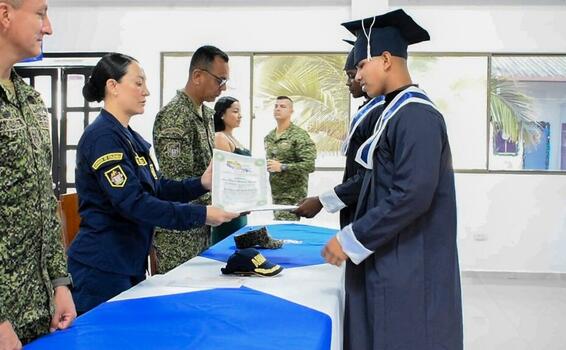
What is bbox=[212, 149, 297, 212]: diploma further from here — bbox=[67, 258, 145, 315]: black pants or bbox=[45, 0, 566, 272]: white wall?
bbox=[45, 0, 566, 272]: white wall

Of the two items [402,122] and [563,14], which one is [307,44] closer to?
[563,14]

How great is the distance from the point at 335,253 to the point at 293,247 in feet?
2.83

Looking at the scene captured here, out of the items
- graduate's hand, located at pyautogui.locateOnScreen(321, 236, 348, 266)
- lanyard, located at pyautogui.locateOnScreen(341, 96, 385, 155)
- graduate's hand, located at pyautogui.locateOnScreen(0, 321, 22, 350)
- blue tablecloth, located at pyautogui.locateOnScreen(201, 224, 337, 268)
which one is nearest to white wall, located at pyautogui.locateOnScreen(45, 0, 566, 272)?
blue tablecloth, located at pyautogui.locateOnScreen(201, 224, 337, 268)

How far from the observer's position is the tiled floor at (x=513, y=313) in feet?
12.0

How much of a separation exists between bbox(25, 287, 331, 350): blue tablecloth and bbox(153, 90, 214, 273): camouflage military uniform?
3.11 feet

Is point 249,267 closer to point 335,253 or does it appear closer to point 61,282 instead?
point 335,253

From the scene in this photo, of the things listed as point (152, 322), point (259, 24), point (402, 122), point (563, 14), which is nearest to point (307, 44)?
point (259, 24)

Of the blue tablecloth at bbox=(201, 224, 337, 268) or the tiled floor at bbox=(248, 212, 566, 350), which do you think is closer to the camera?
the blue tablecloth at bbox=(201, 224, 337, 268)

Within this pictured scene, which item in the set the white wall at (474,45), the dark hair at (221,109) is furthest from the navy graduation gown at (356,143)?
the white wall at (474,45)

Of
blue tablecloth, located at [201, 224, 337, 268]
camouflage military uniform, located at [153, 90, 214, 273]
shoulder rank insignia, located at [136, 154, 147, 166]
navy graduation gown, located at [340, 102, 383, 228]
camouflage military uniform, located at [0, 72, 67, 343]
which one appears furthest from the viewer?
camouflage military uniform, located at [153, 90, 214, 273]

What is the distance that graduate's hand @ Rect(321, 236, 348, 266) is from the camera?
1774mm

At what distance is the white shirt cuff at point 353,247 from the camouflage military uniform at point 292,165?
3004 mm

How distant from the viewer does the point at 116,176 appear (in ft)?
5.88

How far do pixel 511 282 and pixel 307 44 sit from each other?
3236mm
